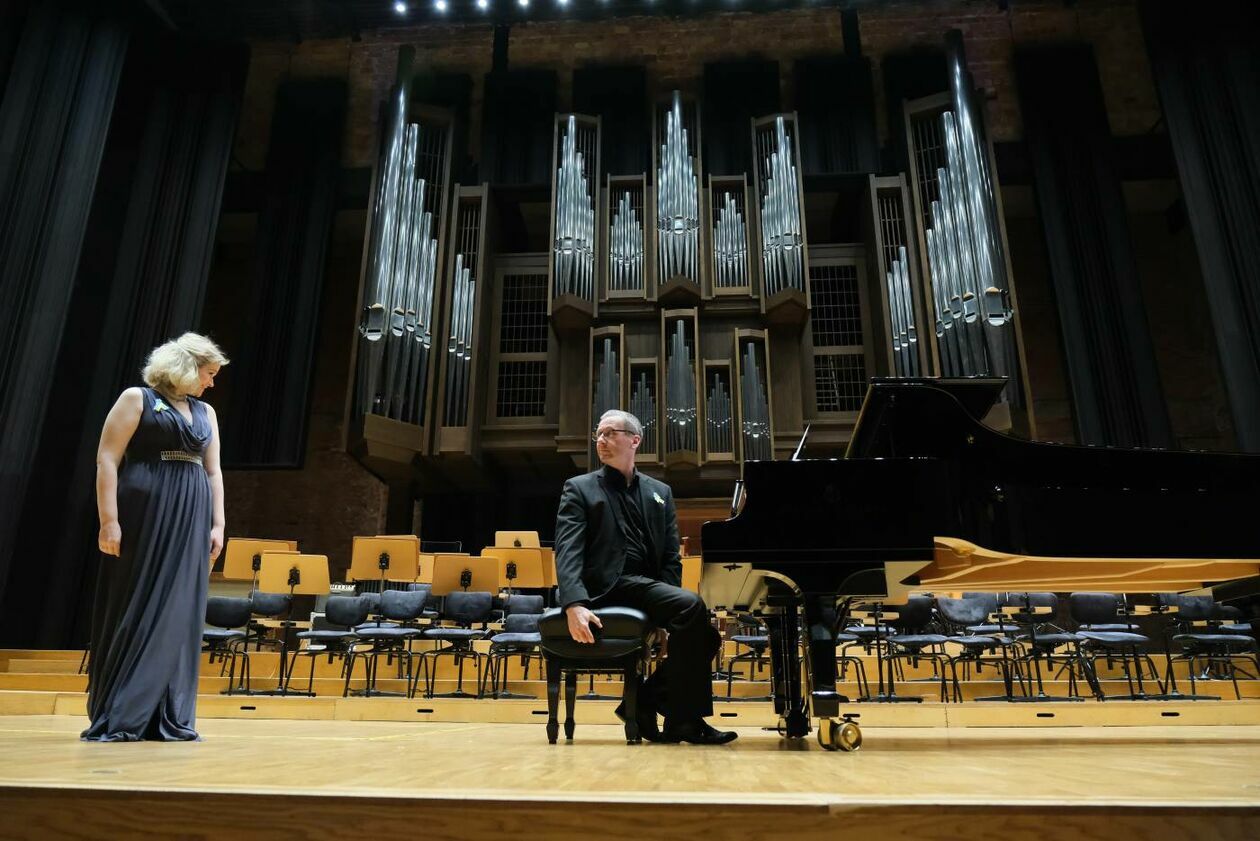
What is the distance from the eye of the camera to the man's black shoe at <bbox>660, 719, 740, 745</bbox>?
282 cm

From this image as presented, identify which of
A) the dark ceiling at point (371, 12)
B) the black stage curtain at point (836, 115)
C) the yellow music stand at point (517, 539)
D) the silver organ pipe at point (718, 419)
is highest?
the dark ceiling at point (371, 12)

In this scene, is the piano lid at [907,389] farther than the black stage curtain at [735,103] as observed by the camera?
No

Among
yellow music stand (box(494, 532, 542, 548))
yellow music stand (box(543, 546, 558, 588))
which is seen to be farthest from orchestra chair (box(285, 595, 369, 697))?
yellow music stand (box(494, 532, 542, 548))

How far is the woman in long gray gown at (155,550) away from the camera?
2.71 m

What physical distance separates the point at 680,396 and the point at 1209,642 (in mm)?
5209

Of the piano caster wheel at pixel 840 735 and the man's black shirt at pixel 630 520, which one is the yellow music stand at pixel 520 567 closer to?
the man's black shirt at pixel 630 520

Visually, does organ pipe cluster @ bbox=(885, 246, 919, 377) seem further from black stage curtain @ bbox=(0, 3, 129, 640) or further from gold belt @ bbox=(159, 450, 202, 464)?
black stage curtain @ bbox=(0, 3, 129, 640)

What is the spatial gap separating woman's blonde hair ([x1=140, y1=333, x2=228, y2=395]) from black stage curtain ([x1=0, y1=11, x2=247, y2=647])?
5.20 metres

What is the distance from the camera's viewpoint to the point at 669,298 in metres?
9.72

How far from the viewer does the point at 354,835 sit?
1.17m

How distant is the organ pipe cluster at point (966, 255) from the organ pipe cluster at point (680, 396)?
8.67 ft

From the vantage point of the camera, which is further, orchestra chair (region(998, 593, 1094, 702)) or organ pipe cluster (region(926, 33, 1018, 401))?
organ pipe cluster (region(926, 33, 1018, 401))

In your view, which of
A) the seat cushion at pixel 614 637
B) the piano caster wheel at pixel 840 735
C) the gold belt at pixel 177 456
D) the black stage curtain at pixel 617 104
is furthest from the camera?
the black stage curtain at pixel 617 104

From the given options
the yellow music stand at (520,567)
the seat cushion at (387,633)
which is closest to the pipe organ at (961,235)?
the yellow music stand at (520,567)
